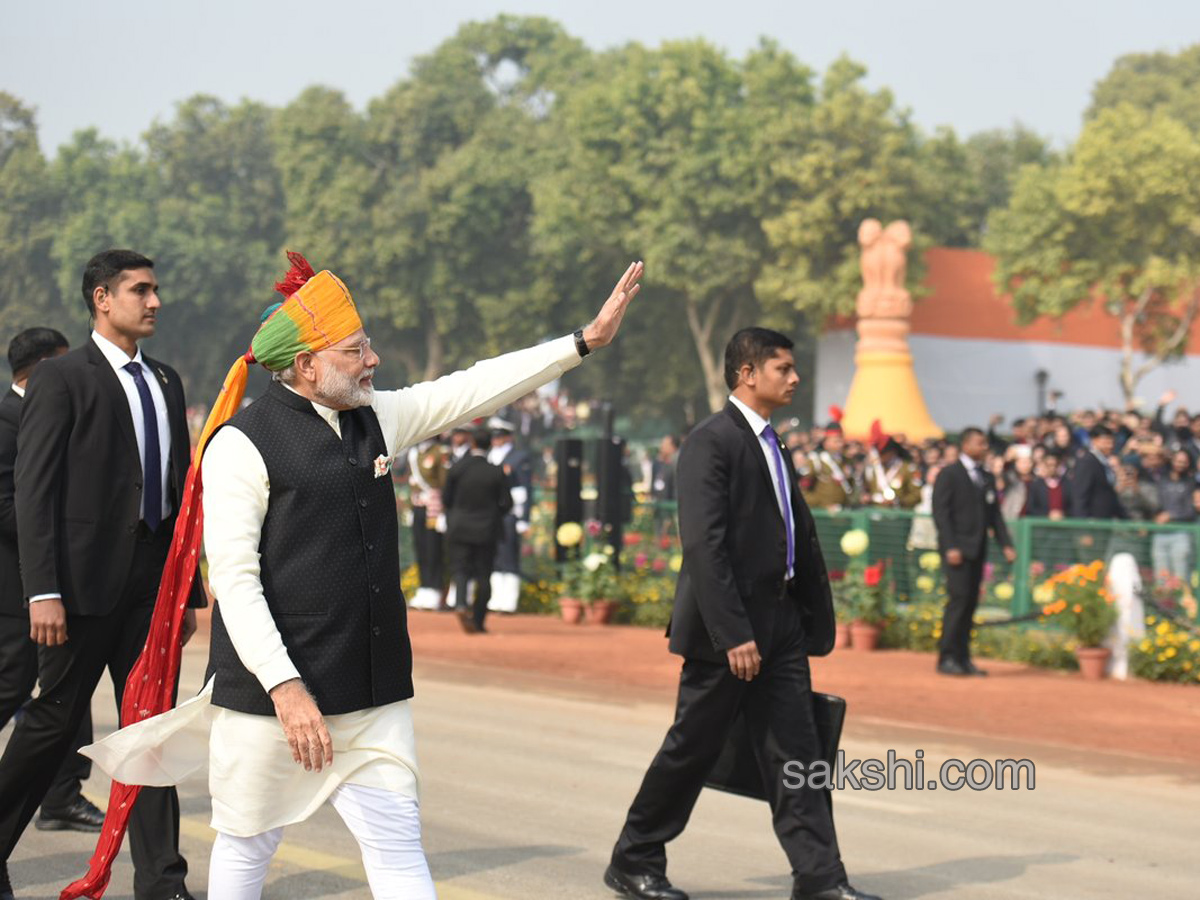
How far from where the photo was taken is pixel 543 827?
23.6 feet

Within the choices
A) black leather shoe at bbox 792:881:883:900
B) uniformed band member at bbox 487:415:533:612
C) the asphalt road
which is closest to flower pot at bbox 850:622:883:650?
uniformed band member at bbox 487:415:533:612

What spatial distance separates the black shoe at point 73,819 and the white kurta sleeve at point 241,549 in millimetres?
3216

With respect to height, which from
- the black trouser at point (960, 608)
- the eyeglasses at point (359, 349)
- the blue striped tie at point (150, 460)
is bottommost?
the black trouser at point (960, 608)

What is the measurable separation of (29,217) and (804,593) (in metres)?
63.7

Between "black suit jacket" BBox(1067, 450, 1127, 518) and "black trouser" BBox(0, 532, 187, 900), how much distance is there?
38.7 ft

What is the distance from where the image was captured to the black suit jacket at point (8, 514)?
6.32 m

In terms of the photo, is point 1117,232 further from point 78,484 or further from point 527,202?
point 78,484

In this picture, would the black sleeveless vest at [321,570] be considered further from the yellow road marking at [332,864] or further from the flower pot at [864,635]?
the flower pot at [864,635]

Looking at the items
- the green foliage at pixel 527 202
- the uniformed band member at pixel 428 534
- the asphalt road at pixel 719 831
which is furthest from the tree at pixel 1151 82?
the asphalt road at pixel 719 831

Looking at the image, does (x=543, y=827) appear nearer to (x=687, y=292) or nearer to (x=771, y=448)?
(x=771, y=448)

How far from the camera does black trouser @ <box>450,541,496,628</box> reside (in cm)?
1568

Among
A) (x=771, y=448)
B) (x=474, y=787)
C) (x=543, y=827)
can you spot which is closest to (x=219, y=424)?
(x=771, y=448)

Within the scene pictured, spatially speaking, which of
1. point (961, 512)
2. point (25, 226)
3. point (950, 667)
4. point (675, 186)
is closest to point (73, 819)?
point (950, 667)

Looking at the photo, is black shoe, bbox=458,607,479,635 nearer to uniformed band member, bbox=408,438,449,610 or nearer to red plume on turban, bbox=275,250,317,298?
uniformed band member, bbox=408,438,449,610
